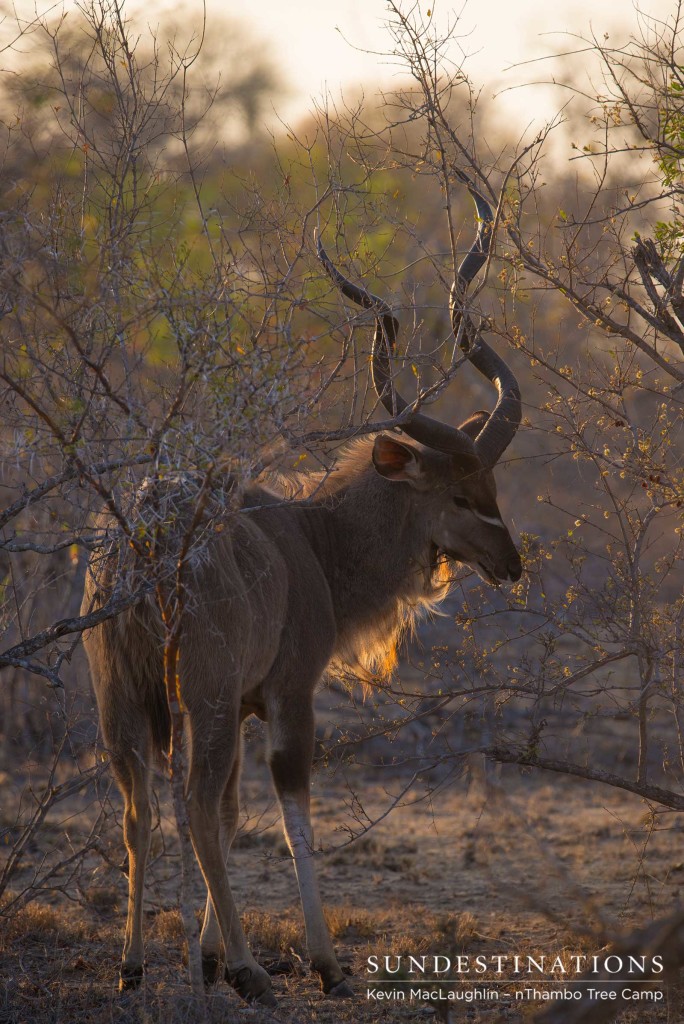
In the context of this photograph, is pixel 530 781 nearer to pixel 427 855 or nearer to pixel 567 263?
pixel 427 855

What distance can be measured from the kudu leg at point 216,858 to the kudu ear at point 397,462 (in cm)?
174

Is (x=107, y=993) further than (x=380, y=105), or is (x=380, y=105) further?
(x=380, y=105)

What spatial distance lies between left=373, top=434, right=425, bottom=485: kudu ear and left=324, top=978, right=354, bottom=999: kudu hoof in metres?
2.36

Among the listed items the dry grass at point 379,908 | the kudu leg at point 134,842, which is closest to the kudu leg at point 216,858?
the dry grass at point 379,908

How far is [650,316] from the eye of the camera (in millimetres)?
4930

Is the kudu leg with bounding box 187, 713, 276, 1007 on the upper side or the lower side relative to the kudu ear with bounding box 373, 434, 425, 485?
lower

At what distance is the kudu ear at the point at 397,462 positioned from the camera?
586 cm

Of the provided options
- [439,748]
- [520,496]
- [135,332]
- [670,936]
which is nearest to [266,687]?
[135,332]

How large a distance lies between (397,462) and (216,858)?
7.06 ft

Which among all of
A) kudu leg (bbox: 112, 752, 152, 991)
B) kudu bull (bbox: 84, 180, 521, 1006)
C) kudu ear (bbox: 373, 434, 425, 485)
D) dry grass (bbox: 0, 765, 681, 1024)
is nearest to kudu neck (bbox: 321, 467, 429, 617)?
kudu bull (bbox: 84, 180, 521, 1006)

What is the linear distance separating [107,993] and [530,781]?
504 cm

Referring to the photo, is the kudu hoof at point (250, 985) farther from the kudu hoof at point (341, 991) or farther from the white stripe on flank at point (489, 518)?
the white stripe on flank at point (489, 518)

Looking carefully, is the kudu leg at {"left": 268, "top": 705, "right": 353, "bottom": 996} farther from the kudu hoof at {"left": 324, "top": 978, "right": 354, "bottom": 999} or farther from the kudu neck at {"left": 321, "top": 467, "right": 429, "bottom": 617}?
the kudu neck at {"left": 321, "top": 467, "right": 429, "bottom": 617}

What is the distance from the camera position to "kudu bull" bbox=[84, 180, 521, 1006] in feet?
15.7
